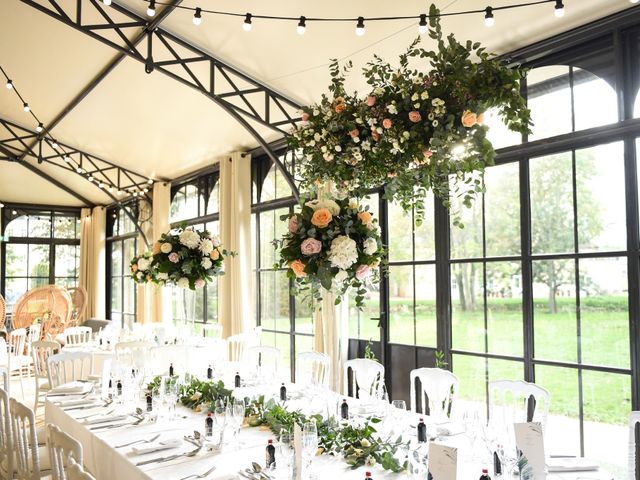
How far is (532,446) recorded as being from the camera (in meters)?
2.09

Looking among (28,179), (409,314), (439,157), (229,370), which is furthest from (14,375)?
(439,157)

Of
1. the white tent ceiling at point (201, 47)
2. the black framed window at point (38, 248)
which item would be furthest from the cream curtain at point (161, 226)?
the black framed window at point (38, 248)

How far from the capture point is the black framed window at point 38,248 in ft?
40.6

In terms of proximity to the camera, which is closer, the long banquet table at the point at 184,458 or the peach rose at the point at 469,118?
the peach rose at the point at 469,118

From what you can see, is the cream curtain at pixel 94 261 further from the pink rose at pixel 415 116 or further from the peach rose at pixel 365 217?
the pink rose at pixel 415 116

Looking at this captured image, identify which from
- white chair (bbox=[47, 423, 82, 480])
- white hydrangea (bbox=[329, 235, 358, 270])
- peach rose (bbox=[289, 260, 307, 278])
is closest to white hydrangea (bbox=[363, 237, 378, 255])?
white hydrangea (bbox=[329, 235, 358, 270])

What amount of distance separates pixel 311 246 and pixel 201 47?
3.76 metres

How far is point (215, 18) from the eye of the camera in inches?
190

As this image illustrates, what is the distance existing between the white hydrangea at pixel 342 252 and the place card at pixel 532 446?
0.97 metres

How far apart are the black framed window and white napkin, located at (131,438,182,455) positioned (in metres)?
10.8

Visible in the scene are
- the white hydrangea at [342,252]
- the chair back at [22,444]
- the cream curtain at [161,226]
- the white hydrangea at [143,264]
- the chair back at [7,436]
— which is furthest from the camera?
the cream curtain at [161,226]

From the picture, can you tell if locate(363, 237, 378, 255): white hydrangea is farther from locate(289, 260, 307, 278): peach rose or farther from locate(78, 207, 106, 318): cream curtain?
locate(78, 207, 106, 318): cream curtain

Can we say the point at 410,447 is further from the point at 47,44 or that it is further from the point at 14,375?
the point at 14,375

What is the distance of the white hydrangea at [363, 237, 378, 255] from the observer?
2602mm
